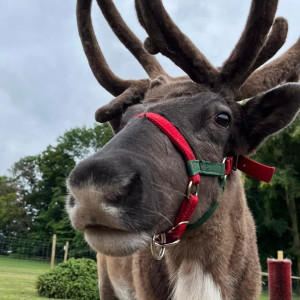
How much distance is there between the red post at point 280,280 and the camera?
4719mm

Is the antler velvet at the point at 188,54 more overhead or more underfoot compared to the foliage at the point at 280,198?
more underfoot

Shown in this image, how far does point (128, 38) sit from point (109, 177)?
3262mm

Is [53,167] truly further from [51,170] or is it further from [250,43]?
[250,43]

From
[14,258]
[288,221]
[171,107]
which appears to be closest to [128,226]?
[171,107]

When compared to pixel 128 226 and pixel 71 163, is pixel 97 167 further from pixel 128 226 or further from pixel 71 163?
pixel 71 163

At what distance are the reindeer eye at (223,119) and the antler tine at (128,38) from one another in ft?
6.49

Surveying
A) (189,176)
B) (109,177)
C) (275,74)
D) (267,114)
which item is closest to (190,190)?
(189,176)

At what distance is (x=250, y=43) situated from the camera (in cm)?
378

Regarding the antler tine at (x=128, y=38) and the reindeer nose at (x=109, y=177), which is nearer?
the reindeer nose at (x=109, y=177)

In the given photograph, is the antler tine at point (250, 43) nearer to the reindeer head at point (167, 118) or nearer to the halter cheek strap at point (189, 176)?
the reindeer head at point (167, 118)

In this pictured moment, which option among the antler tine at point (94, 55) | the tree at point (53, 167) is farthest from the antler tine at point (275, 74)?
the tree at point (53, 167)

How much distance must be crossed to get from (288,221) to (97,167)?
34.8 metres

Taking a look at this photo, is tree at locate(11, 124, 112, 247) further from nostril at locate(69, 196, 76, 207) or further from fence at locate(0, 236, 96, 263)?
nostril at locate(69, 196, 76, 207)

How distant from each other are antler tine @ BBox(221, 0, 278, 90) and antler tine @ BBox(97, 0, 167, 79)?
1651mm
